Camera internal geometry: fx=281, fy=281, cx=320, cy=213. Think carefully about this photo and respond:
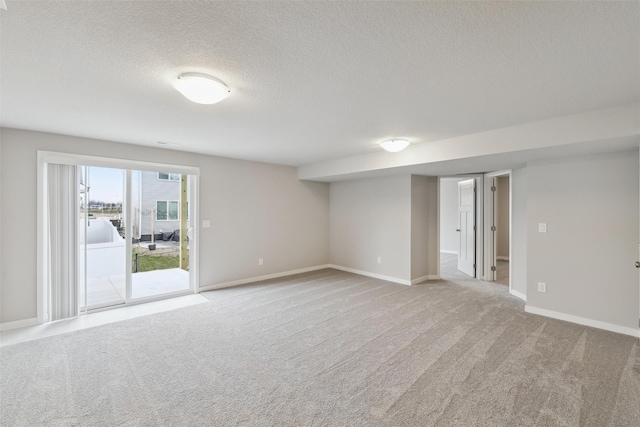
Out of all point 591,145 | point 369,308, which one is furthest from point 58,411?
point 591,145

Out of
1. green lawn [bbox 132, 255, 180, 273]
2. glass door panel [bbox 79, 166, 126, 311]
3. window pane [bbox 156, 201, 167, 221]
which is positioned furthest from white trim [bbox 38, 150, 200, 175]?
green lawn [bbox 132, 255, 180, 273]

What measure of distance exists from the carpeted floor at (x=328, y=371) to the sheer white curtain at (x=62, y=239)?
0.76 m

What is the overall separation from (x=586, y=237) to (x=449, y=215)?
19.0 ft

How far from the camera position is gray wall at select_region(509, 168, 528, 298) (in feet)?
14.3

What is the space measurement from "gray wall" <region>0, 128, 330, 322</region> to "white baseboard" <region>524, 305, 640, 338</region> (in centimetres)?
405

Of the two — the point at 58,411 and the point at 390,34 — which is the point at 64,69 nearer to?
the point at 390,34

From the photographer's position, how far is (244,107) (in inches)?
105

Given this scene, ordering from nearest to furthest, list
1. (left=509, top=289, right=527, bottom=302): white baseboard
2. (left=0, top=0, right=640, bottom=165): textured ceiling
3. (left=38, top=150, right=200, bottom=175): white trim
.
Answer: (left=0, top=0, right=640, bottom=165): textured ceiling → (left=38, top=150, right=200, bottom=175): white trim → (left=509, top=289, right=527, bottom=302): white baseboard

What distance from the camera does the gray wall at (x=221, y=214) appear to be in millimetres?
3285

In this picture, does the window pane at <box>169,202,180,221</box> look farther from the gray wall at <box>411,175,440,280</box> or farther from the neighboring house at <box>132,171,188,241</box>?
the gray wall at <box>411,175,440,280</box>

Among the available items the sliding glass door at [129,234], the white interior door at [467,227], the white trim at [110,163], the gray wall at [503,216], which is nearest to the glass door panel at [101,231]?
the sliding glass door at [129,234]

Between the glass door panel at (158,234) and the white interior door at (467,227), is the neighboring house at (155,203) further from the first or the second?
the white interior door at (467,227)

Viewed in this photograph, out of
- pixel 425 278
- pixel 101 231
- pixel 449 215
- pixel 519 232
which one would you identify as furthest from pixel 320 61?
pixel 449 215

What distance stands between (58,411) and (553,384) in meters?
3.64
